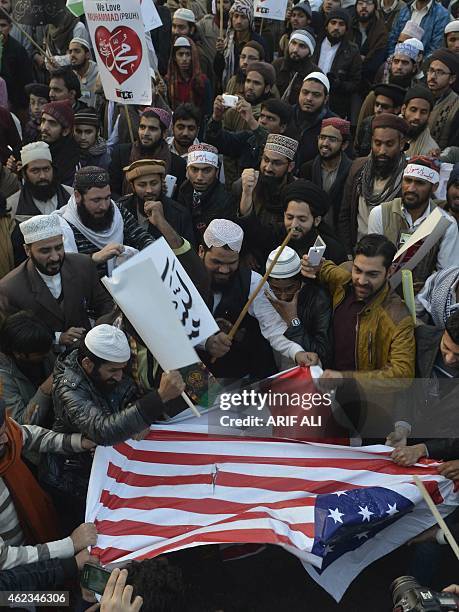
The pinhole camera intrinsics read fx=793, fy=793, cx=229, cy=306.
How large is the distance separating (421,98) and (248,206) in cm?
191

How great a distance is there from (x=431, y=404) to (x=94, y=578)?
1921 millimetres

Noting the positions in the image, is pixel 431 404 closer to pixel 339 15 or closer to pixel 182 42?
pixel 182 42

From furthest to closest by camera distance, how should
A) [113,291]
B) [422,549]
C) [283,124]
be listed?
[283,124], [422,549], [113,291]

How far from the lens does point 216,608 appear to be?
406cm

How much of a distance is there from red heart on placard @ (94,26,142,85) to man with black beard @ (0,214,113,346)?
209 centimetres

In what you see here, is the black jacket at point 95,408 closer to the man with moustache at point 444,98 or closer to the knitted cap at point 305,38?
the man with moustache at point 444,98

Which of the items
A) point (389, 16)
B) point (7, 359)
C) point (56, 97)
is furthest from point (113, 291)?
point (389, 16)

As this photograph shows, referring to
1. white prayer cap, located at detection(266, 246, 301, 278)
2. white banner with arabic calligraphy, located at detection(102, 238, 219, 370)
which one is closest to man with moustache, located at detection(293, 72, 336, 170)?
white prayer cap, located at detection(266, 246, 301, 278)

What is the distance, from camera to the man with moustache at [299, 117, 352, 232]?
6.12 m

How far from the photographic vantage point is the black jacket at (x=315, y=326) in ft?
14.7

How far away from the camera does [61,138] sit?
6.55 m

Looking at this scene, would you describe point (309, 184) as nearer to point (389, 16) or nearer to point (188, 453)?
point (188, 453)

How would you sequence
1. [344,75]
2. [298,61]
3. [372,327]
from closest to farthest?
[372,327]
[298,61]
[344,75]

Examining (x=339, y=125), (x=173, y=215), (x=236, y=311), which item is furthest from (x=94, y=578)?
(x=339, y=125)
